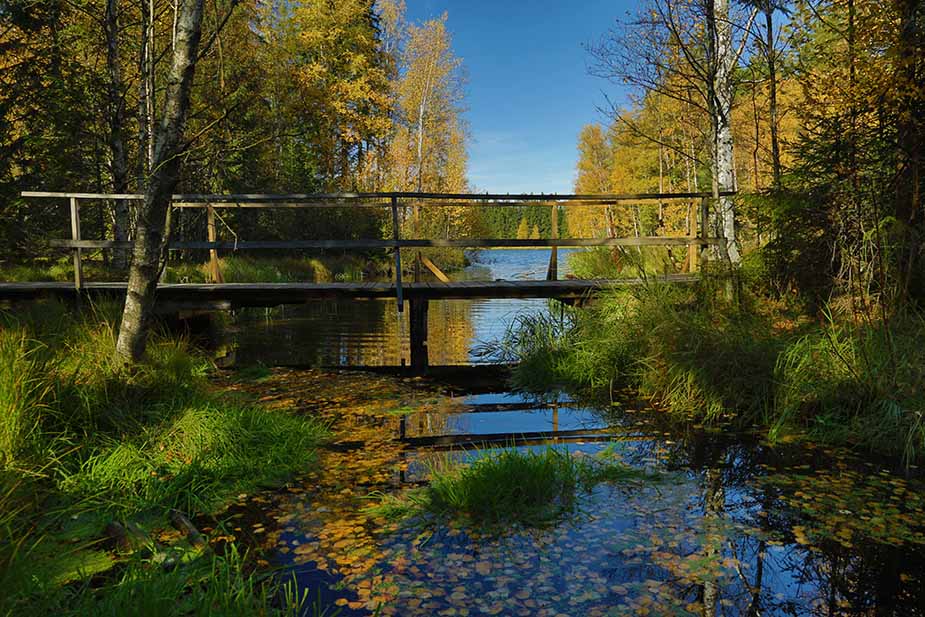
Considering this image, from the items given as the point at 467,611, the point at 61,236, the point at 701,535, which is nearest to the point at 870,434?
the point at 701,535

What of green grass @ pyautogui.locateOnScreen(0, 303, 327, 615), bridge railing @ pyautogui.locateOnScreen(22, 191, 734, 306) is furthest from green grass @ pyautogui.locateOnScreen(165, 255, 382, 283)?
green grass @ pyautogui.locateOnScreen(0, 303, 327, 615)

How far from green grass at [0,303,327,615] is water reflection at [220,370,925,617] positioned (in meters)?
0.53

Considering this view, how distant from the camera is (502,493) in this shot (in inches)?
156

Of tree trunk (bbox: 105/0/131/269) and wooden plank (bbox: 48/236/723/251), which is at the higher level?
tree trunk (bbox: 105/0/131/269)

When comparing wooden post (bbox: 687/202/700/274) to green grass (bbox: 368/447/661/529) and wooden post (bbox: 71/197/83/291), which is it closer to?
green grass (bbox: 368/447/661/529)

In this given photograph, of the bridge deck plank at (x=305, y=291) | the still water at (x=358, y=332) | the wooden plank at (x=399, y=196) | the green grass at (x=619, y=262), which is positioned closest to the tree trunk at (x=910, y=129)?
the wooden plank at (x=399, y=196)

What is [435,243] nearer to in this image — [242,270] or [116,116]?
[116,116]

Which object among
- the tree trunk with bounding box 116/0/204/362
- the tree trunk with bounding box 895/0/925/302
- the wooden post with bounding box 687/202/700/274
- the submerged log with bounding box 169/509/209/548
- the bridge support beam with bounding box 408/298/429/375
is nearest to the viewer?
the submerged log with bounding box 169/509/209/548

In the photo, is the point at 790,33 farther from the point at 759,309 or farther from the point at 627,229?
the point at 627,229

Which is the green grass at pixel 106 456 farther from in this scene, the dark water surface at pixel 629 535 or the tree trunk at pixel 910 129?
the tree trunk at pixel 910 129

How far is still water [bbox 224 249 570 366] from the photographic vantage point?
33.2 feet

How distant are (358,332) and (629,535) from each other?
1007 centimetres

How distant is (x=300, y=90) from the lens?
2609 centimetres

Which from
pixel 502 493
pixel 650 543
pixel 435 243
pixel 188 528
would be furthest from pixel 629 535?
pixel 435 243
